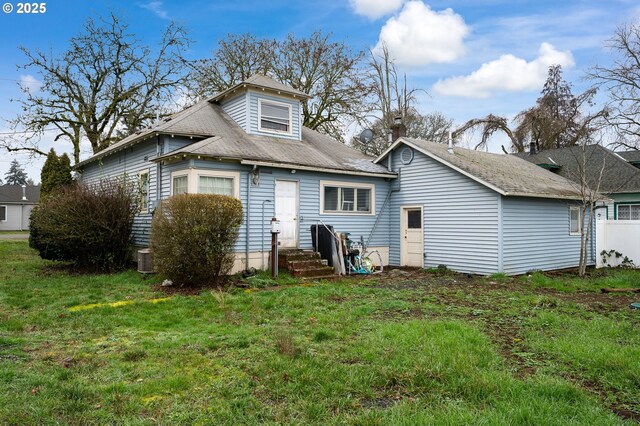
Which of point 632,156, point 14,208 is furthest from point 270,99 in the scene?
point 14,208

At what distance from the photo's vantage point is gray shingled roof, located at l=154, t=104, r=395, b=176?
12040mm

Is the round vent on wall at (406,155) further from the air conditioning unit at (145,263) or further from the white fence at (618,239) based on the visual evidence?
the air conditioning unit at (145,263)

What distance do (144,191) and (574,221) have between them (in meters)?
15.4

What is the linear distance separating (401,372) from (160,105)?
1036 inches

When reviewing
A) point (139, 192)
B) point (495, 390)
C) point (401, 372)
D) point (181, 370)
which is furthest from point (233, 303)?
point (139, 192)

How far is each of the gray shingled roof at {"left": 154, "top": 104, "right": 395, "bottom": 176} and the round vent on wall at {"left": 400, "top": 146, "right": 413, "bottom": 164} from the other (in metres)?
0.65

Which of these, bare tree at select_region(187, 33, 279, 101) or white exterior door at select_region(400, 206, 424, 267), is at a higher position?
bare tree at select_region(187, 33, 279, 101)

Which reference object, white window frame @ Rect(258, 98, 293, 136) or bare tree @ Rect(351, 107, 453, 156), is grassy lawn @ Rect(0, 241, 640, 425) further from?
bare tree @ Rect(351, 107, 453, 156)

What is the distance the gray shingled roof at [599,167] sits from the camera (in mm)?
19234

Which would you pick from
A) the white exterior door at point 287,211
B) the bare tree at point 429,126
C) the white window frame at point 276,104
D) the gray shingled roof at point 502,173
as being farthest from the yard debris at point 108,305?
the bare tree at point 429,126

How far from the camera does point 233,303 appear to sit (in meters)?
8.10

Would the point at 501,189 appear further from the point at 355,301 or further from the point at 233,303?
the point at 233,303

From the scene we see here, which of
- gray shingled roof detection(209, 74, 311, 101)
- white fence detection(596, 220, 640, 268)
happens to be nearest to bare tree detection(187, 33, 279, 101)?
gray shingled roof detection(209, 74, 311, 101)

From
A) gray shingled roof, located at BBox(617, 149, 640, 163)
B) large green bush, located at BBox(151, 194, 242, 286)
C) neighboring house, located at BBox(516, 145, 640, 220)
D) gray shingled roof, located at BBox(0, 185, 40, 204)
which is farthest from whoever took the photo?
gray shingled roof, located at BBox(0, 185, 40, 204)
